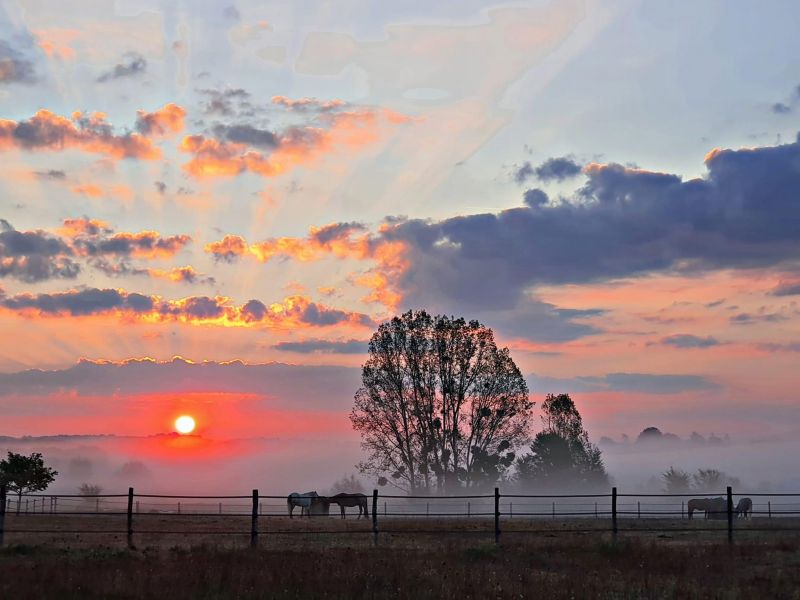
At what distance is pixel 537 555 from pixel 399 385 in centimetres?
4596

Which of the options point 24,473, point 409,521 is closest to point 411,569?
point 409,521

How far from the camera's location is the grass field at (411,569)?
60.5 ft

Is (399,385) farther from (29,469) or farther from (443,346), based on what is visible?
(29,469)

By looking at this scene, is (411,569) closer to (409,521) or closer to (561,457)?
(409,521)

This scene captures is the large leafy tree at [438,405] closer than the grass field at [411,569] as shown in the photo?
No

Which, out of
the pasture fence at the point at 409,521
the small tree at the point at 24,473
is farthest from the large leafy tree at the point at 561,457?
the small tree at the point at 24,473

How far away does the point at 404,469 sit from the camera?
234 ft

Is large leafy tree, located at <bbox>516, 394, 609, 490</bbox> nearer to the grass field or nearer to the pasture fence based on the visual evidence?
the pasture fence

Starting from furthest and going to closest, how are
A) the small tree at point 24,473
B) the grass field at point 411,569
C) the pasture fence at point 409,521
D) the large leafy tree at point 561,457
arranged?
the large leafy tree at point 561,457 < the small tree at point 24,473 < the pasture fence at point 409,521 < the grass field at point 411,569

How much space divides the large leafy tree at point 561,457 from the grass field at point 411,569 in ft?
171

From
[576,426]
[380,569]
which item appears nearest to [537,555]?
[380,569]

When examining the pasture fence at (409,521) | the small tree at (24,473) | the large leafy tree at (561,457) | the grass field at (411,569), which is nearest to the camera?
the grass field at (411,569)

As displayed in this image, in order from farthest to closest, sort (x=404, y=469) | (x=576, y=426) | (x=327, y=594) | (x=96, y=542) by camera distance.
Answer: (x=576, y=426), (x=404, y=469), (x=96, y=542), (x=327, y=594)

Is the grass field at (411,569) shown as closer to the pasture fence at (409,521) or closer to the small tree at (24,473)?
the pasture fence at (409,521)
